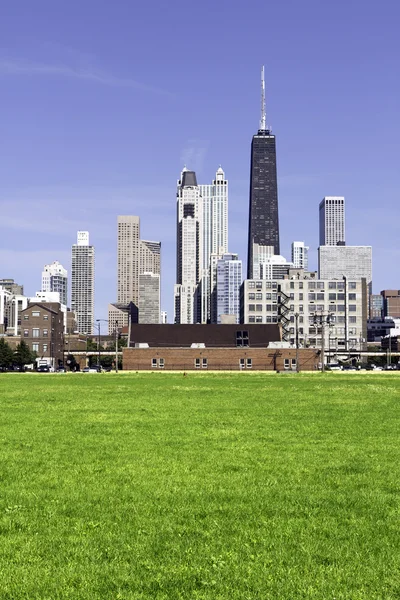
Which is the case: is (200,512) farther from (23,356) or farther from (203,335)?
(23,356)

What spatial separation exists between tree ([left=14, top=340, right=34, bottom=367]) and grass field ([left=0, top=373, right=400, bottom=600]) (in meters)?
134

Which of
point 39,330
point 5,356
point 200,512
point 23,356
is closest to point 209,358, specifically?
point 5,356

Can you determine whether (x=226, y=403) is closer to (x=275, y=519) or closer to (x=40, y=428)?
(x=40, y=428)

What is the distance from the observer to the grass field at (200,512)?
31.3ft

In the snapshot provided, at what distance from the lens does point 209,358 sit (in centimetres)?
13750

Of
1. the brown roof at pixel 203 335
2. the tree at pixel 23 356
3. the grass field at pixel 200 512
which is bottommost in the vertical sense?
the tree at pixel 23 356

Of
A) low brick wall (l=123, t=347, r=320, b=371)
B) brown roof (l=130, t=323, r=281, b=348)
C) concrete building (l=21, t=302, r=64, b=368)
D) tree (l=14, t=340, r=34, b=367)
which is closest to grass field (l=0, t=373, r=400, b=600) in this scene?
low brick wall (l=123, t=347, r=320, b=371)

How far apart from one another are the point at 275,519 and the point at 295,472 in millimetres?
4382

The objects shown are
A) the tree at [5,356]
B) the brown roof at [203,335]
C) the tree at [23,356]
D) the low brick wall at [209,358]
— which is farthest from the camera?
the tree at [23,356]

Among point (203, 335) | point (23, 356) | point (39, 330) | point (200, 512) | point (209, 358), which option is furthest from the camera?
point (39, 330)

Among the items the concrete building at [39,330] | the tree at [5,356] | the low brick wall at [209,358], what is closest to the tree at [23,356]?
the tree at [5,356]

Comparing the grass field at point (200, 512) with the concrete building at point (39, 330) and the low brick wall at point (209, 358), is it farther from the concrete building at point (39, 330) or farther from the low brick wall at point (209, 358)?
the concrete building at point (39, 330)

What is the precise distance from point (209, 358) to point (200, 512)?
409 feet

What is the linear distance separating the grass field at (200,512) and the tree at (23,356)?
441 feet
